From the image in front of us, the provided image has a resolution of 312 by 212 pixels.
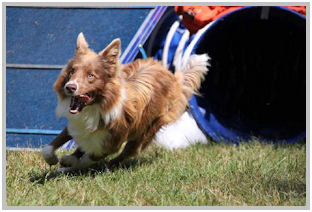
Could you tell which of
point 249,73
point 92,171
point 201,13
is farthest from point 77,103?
point 249,73

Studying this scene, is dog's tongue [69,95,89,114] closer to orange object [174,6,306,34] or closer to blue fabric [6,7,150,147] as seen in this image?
blue fabric [6,7,150,147]

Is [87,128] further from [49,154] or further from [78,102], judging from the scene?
[49,154]

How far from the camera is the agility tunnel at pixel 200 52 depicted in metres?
6.06

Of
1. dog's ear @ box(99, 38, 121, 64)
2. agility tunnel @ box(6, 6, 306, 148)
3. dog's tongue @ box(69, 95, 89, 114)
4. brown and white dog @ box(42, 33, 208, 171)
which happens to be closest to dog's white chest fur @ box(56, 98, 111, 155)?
brown and white dog @ box(42, 33, 208, 171)

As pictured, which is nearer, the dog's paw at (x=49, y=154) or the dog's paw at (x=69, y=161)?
the dog's paw at (x=49, y=154)

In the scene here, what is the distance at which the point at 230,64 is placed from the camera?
795cm

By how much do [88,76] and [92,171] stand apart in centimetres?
118

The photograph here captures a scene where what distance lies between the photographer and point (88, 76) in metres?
4.41

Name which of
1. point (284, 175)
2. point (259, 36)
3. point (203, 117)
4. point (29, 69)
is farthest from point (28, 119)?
point (259, 36)

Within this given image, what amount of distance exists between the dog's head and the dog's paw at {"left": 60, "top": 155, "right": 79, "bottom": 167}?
62 centimetres

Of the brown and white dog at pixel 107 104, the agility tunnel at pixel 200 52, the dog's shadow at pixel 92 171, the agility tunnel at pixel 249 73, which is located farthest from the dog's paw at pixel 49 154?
the agility tunnel at pixel 249 73

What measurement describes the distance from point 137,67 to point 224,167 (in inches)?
53.1

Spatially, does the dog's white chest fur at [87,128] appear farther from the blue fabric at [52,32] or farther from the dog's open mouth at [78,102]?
the blue fabric at [52,32]

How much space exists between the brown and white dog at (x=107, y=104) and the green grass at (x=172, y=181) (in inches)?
8.8
